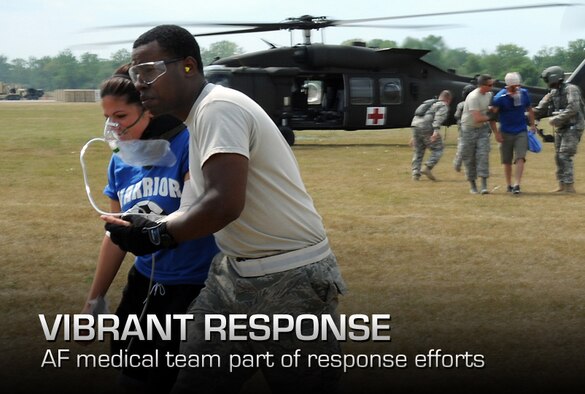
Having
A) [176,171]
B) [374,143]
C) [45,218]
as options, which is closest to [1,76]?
[374,143]

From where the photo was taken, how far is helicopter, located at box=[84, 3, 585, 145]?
66.1ft

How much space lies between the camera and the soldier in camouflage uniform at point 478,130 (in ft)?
38.9

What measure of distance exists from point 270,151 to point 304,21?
17869mm

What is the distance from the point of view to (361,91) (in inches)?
842

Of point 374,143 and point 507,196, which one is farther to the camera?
point 374,143

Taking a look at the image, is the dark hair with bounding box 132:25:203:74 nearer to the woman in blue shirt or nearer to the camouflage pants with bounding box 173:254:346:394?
the woman in blue shirt

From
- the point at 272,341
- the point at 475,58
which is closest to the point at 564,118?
the point at 272,341

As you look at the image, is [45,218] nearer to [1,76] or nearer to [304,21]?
Answer: [304,21]

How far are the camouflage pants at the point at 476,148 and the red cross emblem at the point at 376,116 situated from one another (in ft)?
30.8

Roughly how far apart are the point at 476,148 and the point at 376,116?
965 centimetres

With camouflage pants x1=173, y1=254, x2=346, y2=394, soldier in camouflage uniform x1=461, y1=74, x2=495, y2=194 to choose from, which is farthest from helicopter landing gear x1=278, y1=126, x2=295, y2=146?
camouflage pants x1=173, y1=254, x2=346, y2=394

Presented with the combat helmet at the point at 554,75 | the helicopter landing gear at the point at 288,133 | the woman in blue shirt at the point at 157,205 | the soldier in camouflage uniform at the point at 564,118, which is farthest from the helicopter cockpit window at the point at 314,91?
the woman in blue shirt at the point at 157,205

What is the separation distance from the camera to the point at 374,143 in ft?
78.3

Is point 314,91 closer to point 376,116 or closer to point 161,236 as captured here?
point 376,116
